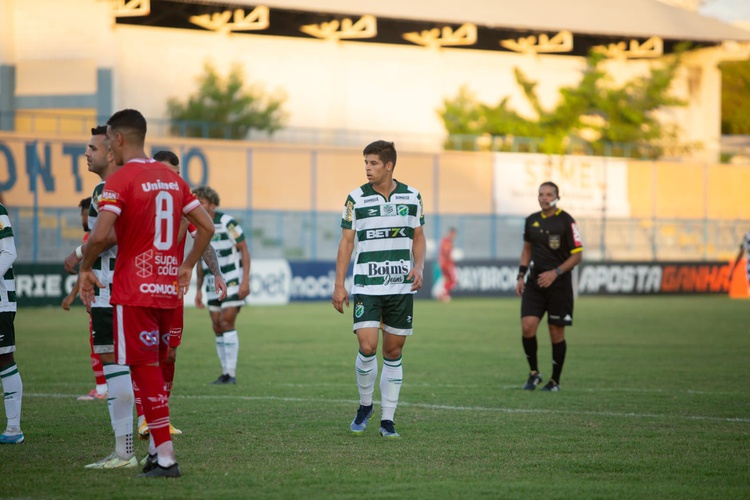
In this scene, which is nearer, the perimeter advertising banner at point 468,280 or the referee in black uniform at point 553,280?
the referee in black uniform at point 553,280

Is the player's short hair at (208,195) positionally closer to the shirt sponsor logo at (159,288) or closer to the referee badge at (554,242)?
the referee badge at (554,242)

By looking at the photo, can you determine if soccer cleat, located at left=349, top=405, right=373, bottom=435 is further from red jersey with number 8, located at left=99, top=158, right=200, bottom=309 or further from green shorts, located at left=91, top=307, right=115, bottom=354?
red jersey with number 8, located at left=99, top=158, right=200, bottom=309

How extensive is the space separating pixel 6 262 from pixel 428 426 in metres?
3.79

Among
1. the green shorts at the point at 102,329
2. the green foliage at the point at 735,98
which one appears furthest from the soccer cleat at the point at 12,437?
the green foliage at the point at 735,98

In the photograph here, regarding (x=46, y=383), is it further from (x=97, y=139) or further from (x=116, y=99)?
(x=116, y=99)

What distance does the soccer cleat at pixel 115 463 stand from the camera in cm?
737

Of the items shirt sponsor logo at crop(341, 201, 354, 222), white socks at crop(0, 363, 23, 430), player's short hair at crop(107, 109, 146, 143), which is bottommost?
white socks at crop(0, 363, 23, 430)

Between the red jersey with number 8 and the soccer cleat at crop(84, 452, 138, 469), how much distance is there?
47.7 inches

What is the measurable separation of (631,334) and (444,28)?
117ft

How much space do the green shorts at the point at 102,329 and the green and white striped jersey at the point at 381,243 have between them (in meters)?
2.09

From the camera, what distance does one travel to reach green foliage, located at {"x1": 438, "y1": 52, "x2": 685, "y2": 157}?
53.3 meters

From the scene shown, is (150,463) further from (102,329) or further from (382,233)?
(382,233)

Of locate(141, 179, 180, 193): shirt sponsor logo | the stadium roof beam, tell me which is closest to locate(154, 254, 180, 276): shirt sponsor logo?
locate(141, 179, 180, 193): shirt sponsor logo

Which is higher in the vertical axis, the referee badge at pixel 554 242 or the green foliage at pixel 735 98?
the green foliage at pixel 735 98
